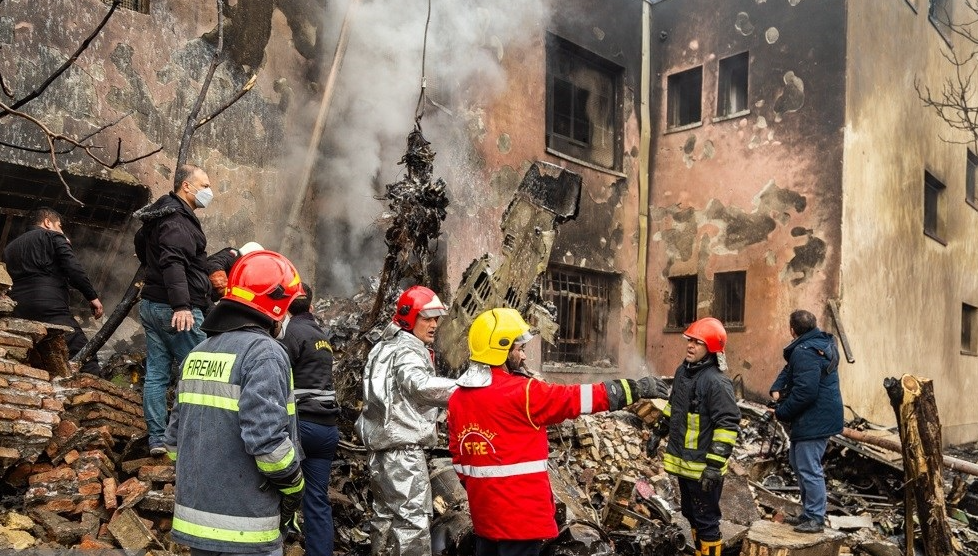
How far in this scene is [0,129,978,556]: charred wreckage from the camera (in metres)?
4.43

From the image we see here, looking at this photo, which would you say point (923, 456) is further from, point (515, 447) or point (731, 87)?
point (731, 87)

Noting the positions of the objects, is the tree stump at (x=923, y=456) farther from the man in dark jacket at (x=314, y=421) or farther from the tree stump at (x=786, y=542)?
the man in dark jacket at (x=314, y=421)

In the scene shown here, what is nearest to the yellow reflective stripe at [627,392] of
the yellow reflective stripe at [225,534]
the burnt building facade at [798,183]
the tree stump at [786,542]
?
the yellow reflective stripe at [225,534]

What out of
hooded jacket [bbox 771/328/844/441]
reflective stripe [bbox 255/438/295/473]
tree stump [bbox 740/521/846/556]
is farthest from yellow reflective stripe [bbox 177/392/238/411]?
hooded jacket [bbox 771/328/844/441]

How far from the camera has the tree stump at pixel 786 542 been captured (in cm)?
480

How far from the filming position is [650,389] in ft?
11.1

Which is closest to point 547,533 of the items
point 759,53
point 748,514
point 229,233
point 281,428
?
point 281,428

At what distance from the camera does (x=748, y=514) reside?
665 cm

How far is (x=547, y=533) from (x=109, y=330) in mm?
4322

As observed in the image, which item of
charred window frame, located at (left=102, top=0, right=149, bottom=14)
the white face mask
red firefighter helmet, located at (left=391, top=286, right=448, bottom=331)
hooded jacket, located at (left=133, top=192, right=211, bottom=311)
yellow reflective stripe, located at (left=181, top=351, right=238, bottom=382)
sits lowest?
yellow reflective stripe, located at (left=181, top=351, right=238, bottom=382)

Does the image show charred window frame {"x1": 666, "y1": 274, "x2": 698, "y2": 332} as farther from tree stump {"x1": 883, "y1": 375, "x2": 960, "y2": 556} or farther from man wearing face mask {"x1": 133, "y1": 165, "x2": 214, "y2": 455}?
man wearing face mask {"x1": 133, "y1": 165, "x2": 214, "y2": 455}

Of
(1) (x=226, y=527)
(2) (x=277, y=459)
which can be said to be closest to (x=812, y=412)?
(2) (x=277, y=459)

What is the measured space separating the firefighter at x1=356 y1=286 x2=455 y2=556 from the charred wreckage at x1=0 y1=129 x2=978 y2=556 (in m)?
0.67

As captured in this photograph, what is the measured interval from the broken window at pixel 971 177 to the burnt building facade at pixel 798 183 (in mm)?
2466
